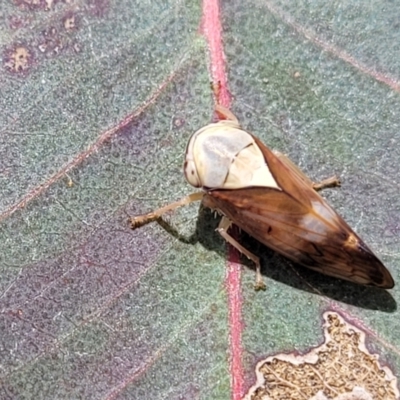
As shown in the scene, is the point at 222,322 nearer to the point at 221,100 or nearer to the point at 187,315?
the point at 187,315

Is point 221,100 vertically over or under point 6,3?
under

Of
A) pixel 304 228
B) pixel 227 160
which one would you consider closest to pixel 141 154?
pixel 227 160

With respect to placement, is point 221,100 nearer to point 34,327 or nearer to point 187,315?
point 187,315

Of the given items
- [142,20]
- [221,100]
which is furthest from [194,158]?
[142,20]

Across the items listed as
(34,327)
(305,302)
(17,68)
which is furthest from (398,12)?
(34,327)

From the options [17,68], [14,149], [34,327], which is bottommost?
[34,327]
